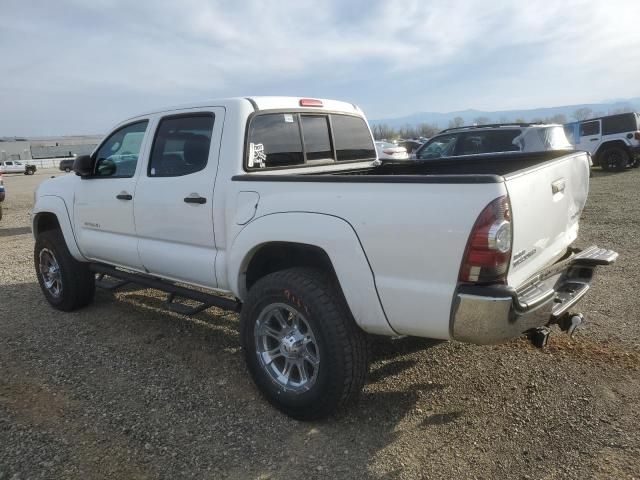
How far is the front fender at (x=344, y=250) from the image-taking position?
8.86ft

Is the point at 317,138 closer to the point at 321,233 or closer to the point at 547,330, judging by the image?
the point at 321,233

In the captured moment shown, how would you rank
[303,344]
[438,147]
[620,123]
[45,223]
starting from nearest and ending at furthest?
[303,344] < [45,223] < [438,147] < [620,123]

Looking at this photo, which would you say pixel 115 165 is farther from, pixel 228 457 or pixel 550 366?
pixel 550 366

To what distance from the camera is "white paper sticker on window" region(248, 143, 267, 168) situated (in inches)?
138

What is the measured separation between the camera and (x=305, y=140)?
4.05 meters

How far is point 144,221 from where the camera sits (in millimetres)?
4035

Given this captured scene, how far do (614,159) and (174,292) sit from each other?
18659mm

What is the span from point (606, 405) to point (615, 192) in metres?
11.5

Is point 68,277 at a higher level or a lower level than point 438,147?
lower

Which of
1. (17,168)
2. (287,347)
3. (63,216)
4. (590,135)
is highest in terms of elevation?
(17,168)

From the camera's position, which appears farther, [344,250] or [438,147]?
[438,147]

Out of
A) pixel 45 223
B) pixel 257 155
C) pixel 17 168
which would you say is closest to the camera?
pixel 257 155

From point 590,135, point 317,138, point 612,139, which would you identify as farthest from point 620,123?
point 317,138

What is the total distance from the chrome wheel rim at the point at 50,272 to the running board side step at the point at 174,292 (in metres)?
0.46
